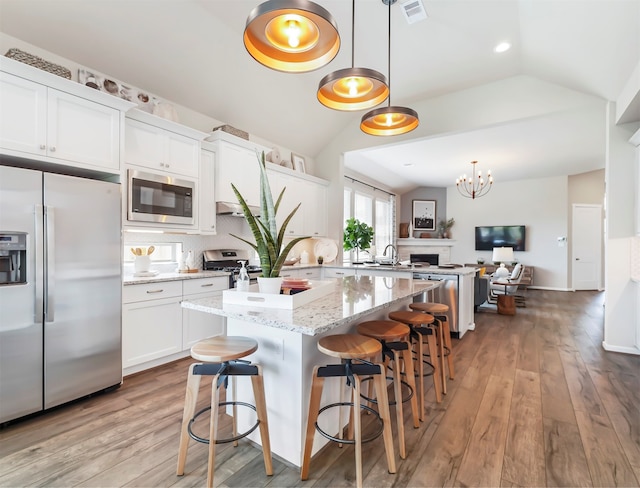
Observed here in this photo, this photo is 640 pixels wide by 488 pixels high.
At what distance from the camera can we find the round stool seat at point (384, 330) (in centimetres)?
196

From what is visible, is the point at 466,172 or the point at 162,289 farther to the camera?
the point at 466,172

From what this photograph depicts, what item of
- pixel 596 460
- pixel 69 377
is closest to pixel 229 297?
pixel 69 377

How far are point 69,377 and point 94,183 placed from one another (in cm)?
141

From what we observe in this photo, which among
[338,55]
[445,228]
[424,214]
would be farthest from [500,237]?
[338,55]

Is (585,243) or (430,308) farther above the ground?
(585,243)

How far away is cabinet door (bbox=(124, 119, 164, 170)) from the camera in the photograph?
116 inches

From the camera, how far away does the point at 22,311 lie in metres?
2.11

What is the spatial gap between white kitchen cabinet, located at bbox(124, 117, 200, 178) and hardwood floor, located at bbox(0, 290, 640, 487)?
1957 mm

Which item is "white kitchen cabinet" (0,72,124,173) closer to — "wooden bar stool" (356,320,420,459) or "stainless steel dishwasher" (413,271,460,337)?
"wooden bar stool" (356,320,420,459)

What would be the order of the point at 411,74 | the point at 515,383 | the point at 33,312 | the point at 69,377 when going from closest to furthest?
the point at 33,312 < the point at 69,377 < the point at 515,383 < the point at 411,74

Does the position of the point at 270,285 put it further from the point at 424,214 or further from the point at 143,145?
the point at 424,214

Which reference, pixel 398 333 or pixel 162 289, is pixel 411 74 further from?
pixel 162 289

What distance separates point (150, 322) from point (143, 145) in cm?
164

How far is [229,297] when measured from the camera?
1838 mm
